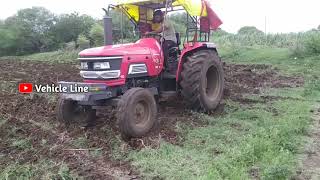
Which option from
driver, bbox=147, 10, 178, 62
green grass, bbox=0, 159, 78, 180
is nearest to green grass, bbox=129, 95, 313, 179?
green grass, bbox=0, 159, 78, 180

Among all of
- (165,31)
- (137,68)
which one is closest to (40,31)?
(165,31)

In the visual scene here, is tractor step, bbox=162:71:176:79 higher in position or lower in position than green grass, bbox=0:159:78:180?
higher

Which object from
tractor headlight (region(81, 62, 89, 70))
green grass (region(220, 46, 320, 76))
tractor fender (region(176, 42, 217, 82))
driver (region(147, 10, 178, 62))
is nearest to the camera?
tractor headlight (region(81, 62, 89, 70))

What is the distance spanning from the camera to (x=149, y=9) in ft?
28.1

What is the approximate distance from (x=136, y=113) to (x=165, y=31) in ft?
6.57

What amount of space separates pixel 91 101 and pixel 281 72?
9827 mm

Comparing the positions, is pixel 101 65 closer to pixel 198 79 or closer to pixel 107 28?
pixel 107 28

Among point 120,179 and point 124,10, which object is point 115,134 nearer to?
point 120,179

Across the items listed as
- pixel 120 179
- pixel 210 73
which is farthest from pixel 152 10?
pixel 120 179

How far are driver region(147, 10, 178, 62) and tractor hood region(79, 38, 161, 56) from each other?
1.06ft

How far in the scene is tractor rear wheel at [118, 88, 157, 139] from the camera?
242 inches

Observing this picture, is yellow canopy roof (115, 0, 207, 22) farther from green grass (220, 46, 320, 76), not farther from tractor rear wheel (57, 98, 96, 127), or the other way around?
green grass (220, 46, 320, 76)

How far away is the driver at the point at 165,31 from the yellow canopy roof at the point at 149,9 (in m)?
0.27

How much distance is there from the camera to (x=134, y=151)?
588cm
